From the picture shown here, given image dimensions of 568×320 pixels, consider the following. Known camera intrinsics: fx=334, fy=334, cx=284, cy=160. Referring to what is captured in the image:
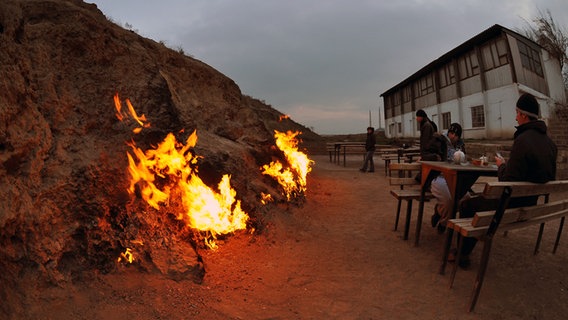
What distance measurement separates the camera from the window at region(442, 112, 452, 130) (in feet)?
75.6

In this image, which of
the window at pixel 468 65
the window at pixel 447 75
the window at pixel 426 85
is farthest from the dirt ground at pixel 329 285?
the window at pixel 426 85

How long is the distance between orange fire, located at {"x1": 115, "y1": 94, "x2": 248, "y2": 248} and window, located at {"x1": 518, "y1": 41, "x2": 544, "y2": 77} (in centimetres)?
1964

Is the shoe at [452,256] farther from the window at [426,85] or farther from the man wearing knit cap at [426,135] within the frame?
the window at [426,85]

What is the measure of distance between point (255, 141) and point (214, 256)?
138 inches

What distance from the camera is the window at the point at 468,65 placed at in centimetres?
2010

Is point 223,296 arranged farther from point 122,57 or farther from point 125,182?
point 122,57

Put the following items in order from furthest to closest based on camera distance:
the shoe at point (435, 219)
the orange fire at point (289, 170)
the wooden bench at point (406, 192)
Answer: the orange fire at point (289, 170)
the shoe at point (435, 219)
the wooden bench at point (406, 192)

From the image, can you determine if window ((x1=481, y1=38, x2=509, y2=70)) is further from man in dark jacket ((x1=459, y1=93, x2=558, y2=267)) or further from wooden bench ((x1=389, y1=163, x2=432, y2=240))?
man in dark jacket ((x1=459, y1=93, x2=558, y2=267))

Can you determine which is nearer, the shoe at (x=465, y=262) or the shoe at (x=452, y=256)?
the shoe at (x=465, y=262)

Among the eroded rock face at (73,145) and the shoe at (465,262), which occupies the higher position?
the eroded rock face at (73,145)

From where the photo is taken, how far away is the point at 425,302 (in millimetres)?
3273

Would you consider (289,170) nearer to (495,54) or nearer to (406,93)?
(495,54)

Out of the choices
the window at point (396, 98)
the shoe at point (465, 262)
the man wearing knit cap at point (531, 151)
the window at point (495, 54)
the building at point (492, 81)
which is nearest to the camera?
the man wearing knit cap at point (531, 151)

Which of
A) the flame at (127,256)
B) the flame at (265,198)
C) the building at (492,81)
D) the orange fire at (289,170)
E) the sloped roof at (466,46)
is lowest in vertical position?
the flame at (127,256)
